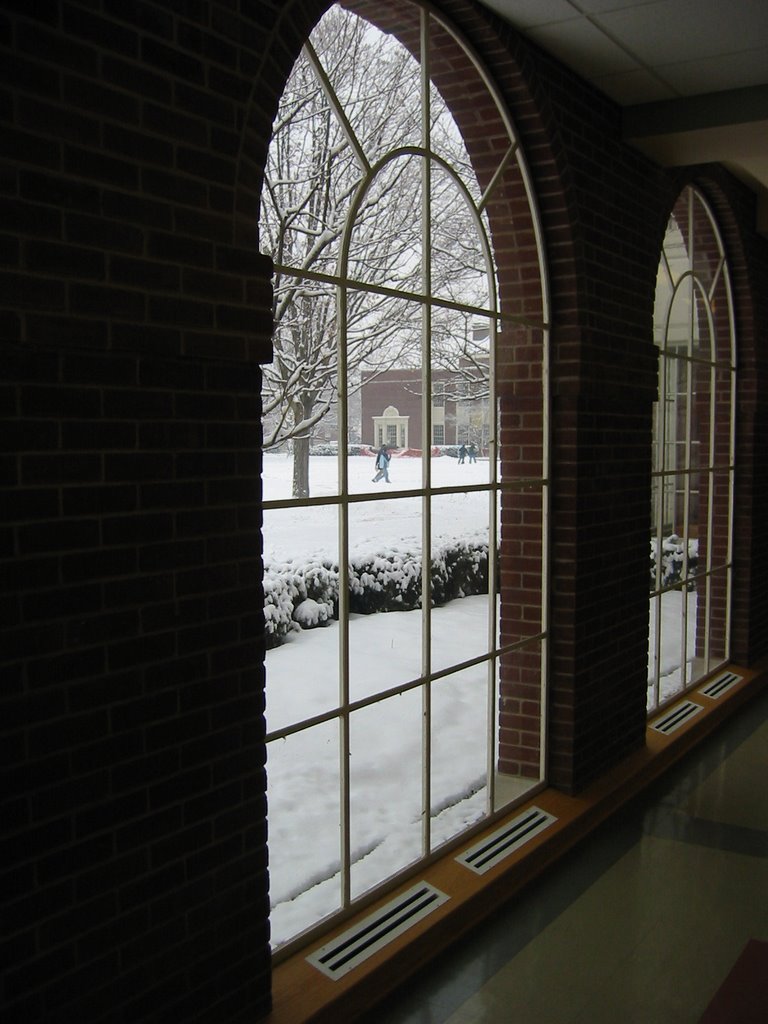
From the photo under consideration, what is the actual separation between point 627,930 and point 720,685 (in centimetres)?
323

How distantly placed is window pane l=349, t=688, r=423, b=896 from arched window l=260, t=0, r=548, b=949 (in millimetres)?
13

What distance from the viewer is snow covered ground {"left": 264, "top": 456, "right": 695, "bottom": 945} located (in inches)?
130

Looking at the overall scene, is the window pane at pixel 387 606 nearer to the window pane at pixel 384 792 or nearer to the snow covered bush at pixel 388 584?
the snow covered bush at pixel 388 584

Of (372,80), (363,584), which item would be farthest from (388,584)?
(372,80)

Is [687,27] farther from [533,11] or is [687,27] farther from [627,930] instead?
[627,930]

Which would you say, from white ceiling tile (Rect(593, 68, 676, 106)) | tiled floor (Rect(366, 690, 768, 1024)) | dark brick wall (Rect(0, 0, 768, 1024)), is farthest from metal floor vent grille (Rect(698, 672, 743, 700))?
dark brick wall (Rect(0, 0, 768, 1024))

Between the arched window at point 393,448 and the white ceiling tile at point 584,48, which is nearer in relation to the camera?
the arched window at point 393,448

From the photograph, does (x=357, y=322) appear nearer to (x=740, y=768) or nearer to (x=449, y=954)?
(x=449, y=954)

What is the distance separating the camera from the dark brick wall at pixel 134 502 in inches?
75.5

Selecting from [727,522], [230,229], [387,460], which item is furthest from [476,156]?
[727,522]

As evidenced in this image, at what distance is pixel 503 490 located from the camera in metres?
4.29

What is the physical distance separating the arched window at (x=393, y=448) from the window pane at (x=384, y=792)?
0.01m

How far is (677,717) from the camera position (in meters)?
5.57

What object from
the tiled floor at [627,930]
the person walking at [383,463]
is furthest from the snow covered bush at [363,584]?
the tiled floor at [627,930]
